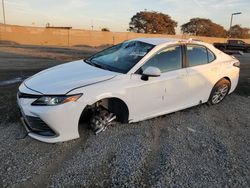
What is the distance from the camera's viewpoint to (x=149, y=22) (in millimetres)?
66500

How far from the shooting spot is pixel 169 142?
437 centimetres

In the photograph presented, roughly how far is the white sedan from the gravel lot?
224mm

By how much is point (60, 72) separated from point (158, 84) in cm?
166

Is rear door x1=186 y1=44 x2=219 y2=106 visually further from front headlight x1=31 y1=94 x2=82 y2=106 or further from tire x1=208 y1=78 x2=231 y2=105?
front headlight x1=31 y1=94 x2=82 y2=106

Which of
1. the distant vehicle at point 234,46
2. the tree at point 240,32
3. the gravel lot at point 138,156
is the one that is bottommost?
the gravel lot at point 138,156

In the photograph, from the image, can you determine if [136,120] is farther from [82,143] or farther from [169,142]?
[82,143]

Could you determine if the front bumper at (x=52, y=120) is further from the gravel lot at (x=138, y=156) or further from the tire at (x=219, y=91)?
the tire at (x=219, y=91)

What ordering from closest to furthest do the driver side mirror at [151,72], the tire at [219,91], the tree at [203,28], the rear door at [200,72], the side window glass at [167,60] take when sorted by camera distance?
the driver side mirror at [151,72] < the side window glass at [167,60] < the rear door at [200,72] < the tire at [219,91] < the tree at [203,28]

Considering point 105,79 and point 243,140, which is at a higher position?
point 105,79

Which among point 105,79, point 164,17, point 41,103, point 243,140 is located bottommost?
point 243,140

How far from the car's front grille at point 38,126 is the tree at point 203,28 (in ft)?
252

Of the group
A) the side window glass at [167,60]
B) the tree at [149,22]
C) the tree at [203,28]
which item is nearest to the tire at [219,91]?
the side window glass at [167,60]

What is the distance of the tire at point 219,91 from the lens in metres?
6.02

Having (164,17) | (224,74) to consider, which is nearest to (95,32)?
(224,74)
